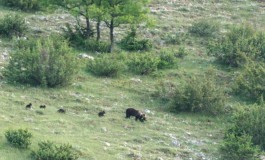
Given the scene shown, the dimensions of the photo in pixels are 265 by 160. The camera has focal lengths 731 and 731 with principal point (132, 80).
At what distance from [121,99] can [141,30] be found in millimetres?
7122

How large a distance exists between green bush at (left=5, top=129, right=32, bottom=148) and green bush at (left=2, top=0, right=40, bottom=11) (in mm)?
11846

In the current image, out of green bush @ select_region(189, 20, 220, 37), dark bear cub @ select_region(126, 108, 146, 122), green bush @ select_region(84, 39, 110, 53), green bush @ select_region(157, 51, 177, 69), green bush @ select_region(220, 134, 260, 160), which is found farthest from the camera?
green bush @ select_region(189, 20, 220, 37)

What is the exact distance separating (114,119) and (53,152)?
11.1 feet

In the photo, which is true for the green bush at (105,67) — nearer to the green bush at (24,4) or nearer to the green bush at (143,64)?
the green bush at (143,64)

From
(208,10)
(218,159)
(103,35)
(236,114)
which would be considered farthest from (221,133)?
(208,10)

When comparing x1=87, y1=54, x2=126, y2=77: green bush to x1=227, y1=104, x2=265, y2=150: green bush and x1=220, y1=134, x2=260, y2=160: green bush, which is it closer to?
x1=227, y1=104, x2=265, y2=150: green bush

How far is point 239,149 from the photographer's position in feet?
50.8

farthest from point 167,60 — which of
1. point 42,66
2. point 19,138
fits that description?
point 19,138

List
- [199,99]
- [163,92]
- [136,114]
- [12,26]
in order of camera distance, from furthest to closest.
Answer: [12,26]
[163,92]
[199,99]
[136,114]

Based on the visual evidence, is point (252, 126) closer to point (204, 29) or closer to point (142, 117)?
point (142, 117)

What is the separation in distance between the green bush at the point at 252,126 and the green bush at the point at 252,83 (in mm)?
2765

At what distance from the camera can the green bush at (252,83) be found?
65.2ft

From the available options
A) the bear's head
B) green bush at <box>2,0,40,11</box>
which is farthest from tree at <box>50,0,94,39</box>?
the bear's head

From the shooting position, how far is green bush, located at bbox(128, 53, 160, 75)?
2122 centimetres
